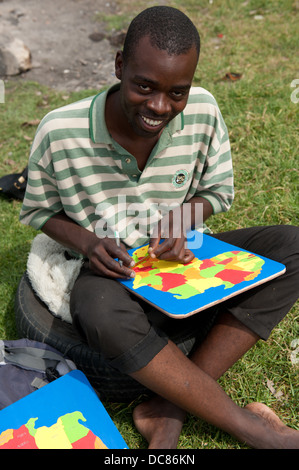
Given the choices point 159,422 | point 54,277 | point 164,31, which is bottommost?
point 159,422

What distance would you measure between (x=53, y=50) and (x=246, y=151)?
325 cm

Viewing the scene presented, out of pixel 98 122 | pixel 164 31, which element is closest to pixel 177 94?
pixel 164 31

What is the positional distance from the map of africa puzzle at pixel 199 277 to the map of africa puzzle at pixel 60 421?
0.45 metres

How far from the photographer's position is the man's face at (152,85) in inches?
66.6

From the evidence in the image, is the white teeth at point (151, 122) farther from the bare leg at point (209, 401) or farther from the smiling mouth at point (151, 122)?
the bare leg at point (209, 401)

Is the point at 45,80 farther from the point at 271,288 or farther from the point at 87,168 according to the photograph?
the point at 271,288

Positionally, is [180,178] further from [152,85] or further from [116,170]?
[152,85]

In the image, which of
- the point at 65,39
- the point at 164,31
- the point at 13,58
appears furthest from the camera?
the point at 65,39

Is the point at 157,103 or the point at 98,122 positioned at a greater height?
the point at 157,103

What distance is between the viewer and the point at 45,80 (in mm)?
5078

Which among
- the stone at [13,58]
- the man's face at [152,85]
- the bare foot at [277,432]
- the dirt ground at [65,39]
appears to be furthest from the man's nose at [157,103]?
the stone at [13,58]

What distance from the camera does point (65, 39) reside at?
19.2ft

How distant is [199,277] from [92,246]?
0.45 metres
